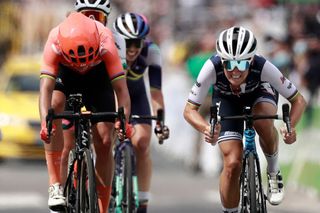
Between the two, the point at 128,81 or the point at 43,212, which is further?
the point at 43,212

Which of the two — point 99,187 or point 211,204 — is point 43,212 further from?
point 99,187

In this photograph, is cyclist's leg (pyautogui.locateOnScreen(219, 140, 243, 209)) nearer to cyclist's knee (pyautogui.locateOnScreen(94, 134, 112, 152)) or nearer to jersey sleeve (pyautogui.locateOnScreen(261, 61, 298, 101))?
jersey sleeve (pyautogui.locateOnScreen(261, 61, 298, 101))

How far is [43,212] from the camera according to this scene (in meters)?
14.8

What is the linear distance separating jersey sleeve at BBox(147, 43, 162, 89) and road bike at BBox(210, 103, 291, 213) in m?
2.13

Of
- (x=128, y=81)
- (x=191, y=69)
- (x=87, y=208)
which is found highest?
(x=191, y=69)

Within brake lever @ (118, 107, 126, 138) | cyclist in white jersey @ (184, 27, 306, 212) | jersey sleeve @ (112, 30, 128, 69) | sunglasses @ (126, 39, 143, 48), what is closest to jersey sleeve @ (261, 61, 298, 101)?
cyclist in white jersey @ (184, 27, 306, 212)

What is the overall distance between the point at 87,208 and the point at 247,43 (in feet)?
6.04

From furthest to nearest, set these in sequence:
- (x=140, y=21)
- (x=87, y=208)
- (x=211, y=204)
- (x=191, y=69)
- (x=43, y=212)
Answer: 1. (x=191, y=69)
2. (x=211, y=204)
3. (x=43, y=212)
4. (x=140, y=21)
5. (x=87, y=208)

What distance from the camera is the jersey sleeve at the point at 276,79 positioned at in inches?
404

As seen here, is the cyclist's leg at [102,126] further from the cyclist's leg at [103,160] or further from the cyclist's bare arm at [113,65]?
the cyclist's bare arm at [113,65]

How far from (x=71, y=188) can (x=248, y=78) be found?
1.70 metres

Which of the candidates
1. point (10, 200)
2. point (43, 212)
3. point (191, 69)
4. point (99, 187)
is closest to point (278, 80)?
point (99, 187)

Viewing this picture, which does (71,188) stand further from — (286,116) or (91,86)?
(286,116)

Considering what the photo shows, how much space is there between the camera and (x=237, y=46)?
1005 centimetres
